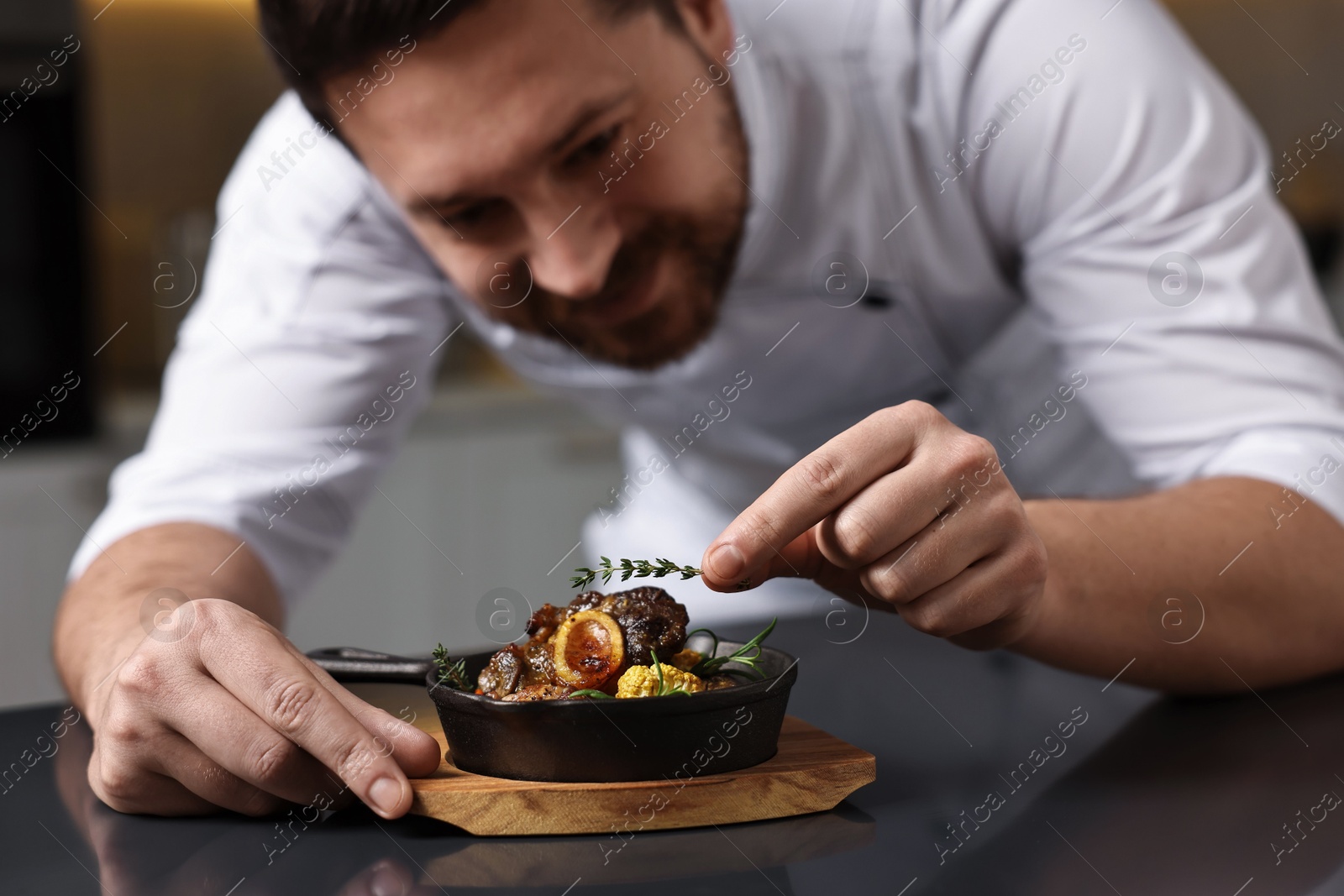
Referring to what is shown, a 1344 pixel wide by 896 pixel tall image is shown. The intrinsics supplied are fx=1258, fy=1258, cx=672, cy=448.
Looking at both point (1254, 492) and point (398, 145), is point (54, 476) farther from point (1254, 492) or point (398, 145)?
point (1254, 492)

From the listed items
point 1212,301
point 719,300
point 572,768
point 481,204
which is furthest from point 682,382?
point 572,768

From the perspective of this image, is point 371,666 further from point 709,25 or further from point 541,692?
point 709,25

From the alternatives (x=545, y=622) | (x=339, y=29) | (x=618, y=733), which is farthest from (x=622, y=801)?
(x=339, y=29)

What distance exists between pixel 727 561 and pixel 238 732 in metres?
0.28

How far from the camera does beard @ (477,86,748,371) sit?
1150 mm

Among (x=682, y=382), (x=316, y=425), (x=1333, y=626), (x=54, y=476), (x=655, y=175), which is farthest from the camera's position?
(x=54, y=476)

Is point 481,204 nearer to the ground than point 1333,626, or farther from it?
farther from it

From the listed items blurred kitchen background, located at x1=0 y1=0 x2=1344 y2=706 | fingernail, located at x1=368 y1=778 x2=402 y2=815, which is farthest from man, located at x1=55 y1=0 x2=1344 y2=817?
blurred kitchen background, located at x1=0 y1=0 x2=1344 y2=706

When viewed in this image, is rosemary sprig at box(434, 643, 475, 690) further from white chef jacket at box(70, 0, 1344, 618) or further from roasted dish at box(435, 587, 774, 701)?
white chef jacket at box(70, 0, 1344, 618)

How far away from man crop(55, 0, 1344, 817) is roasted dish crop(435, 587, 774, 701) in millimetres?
54

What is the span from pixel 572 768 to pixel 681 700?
72 mm

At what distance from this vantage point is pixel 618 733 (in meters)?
0.64

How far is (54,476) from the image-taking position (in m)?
2.39

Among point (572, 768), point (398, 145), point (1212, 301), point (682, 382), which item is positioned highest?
point (398, 145)
